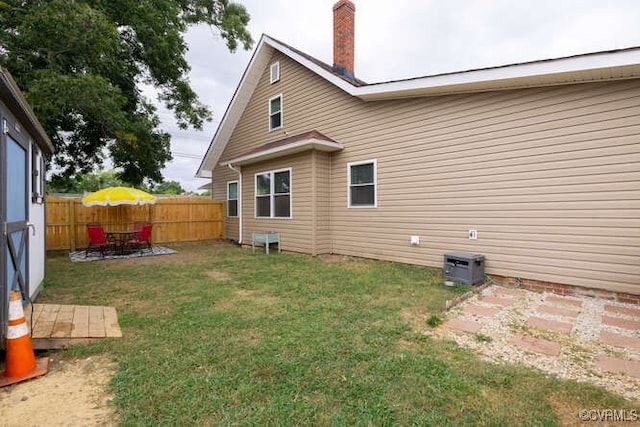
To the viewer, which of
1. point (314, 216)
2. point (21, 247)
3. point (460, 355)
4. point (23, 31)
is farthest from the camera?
point (314, 216)

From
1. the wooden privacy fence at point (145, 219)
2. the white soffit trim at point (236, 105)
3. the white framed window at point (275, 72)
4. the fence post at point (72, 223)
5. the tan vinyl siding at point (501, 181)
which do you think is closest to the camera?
the tan vinyl siding at point (501, 181)

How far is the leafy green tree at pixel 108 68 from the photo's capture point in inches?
306

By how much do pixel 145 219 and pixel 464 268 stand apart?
1121cm

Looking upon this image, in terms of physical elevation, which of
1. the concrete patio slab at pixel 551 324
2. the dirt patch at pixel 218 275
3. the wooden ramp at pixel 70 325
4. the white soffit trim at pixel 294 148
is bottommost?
the dirt patch at pixel 218 275

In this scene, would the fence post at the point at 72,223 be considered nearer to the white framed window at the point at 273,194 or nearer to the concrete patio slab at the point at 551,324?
the white framed window at the point at 273,194

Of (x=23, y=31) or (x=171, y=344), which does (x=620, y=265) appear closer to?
(x=171, y=344)

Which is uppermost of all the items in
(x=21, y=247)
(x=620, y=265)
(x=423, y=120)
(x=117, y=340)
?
(x=423, y=120)

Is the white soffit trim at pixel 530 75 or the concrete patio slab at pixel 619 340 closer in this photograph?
→ the concrete patio slab at pixel 619 340

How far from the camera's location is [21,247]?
3.89 m

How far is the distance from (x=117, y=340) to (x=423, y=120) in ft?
21.8

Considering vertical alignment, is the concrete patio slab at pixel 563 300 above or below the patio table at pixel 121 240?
below

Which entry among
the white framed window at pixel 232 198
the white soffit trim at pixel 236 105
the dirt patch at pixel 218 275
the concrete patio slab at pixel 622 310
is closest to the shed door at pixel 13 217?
the dirt patch at pixel 218 275

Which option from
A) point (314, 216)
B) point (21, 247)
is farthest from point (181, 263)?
point (21, 247)

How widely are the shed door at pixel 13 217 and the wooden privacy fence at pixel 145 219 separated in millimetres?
7188
